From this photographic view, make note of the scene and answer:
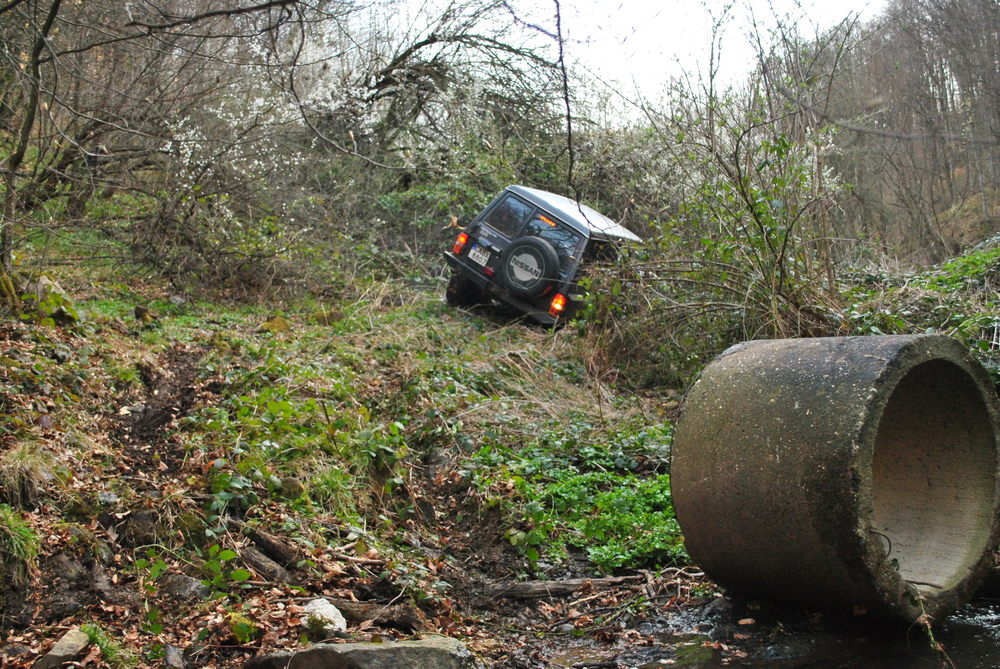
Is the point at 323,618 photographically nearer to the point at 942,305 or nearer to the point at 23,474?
the point at 23,474

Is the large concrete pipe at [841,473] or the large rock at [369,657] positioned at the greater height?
the large concrete pipe at [841,473]

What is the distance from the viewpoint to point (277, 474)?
4637 millimetres

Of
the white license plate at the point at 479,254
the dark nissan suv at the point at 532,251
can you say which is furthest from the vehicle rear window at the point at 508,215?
the white license plate at the point at 479,254

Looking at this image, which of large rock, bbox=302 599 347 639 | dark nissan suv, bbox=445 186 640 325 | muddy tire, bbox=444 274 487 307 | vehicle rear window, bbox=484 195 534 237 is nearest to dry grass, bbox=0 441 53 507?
Answer: large rock, bbox=302 599 347 639

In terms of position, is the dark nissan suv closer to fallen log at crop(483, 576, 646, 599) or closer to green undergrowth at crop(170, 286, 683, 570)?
green undergrowth at crop(170, 286, 683, 570)

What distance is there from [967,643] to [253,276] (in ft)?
29.0

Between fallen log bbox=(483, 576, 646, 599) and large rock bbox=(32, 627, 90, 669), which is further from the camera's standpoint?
fallen log bbox=(483, 576, 646, 599)

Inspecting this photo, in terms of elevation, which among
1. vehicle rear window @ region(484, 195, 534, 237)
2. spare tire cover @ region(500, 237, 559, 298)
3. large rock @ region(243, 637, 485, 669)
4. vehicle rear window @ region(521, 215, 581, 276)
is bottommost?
large rock @ region(243, 637, 485, 669)

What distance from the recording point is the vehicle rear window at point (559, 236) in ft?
31.9

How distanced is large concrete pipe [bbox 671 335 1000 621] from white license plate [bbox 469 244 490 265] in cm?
670

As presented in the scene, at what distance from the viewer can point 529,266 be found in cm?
977

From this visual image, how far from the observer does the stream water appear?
9.93ft

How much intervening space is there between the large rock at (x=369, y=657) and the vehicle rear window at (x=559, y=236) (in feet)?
23.1

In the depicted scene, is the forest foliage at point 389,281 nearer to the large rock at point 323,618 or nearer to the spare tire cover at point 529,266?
the large rock at point 323,618
